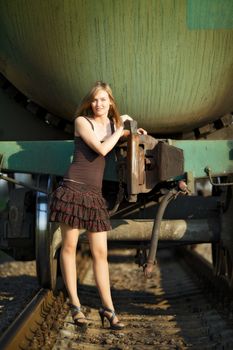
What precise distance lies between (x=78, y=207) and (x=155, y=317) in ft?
4.47

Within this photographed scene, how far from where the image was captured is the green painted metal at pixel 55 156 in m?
4.14

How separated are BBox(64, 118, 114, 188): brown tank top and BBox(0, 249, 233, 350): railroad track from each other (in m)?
0.85

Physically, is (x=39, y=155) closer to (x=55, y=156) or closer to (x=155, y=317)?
(x=55, y=156)

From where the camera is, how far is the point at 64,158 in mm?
4207

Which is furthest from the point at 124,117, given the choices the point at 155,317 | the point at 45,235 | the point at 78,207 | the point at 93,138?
the point at 155,317

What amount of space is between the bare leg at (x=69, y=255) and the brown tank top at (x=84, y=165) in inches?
10.7

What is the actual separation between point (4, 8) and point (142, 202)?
1.76m

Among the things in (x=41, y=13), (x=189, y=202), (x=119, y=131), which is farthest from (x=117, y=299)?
(x=41, y=13)

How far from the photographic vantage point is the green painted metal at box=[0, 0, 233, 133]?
362cm

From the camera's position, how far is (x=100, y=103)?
359cm

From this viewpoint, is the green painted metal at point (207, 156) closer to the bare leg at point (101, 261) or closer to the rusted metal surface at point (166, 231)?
the rusted metal surface at point (166, 231)

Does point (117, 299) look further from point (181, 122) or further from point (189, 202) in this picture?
point (181, 122)

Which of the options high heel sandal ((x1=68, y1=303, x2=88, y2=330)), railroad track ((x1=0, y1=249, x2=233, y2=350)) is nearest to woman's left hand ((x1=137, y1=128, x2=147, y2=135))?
high heel sandal ((x1=68, y1=303, x2=88, y2=330))

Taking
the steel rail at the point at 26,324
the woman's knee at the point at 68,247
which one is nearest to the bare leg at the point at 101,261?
the woman's knee at the point at 68,247
